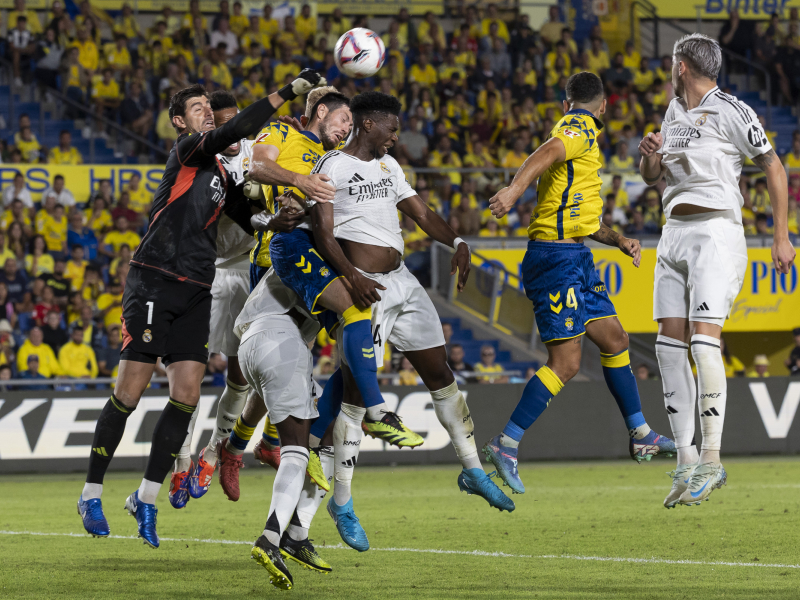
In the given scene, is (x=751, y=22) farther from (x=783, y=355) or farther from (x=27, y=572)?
(x=27, y=572)

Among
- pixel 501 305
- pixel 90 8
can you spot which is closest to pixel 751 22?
pixel 501 305

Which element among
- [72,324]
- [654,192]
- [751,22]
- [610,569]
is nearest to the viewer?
[610,569]

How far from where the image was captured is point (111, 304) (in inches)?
631

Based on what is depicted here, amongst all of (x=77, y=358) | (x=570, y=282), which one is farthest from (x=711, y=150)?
(x=77, y=358)

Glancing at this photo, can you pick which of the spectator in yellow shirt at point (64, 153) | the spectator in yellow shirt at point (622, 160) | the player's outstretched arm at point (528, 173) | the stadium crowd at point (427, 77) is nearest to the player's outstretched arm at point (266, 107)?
the player's outstretched arm at point (528, 173)

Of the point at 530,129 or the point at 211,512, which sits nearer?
the point at 211,512

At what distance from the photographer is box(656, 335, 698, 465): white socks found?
271 inches

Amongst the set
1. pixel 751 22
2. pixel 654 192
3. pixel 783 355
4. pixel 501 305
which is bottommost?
pixel 783 355

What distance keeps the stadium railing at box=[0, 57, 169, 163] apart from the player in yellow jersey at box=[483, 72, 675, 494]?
12.3 meters

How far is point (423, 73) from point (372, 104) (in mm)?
14983

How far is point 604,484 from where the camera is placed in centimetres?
1264

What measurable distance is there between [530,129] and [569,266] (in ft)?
45.3

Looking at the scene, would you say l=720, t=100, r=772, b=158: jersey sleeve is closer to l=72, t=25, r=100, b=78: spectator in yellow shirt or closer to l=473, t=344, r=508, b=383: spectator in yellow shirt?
l=473, t=344, r=508, b=383: spectator in yellow shirt

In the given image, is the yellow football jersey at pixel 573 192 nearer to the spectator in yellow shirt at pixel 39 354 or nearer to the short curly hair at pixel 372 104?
the short curly hair at pixel 372 104
